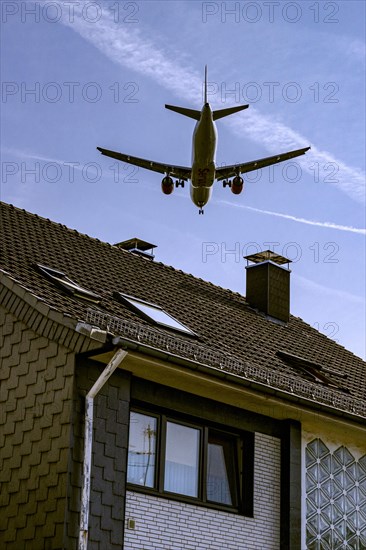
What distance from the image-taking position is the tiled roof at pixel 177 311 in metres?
17.4

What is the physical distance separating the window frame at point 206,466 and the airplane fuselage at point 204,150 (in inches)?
404

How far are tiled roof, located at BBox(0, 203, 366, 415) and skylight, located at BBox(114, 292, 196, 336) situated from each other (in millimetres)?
180

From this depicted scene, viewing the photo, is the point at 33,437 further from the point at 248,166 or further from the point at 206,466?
the point at 248,166

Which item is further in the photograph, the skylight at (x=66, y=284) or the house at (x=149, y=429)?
the skylight at (x=66, y=284)

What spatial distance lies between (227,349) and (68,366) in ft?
15.3

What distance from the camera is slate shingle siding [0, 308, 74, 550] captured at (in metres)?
15.3

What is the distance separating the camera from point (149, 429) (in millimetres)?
16922

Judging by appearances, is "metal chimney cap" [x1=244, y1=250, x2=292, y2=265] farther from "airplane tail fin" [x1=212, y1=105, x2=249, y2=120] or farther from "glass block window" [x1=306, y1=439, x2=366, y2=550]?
"glass block window" [x1=306, y1=439, x2=366, y2=550]

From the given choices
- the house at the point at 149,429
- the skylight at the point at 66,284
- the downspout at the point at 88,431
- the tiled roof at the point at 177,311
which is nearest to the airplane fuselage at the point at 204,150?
the tiled roof at the point at 177,311

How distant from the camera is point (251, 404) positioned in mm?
18172

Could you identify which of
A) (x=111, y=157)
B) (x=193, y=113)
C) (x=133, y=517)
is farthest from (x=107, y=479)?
(x=111, y=157)

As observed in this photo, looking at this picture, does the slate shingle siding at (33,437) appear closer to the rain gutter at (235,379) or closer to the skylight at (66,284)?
the rain gutter at (235,379)

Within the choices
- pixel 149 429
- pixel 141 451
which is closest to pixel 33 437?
pixel 141 451

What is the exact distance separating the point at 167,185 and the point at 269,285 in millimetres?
6487
